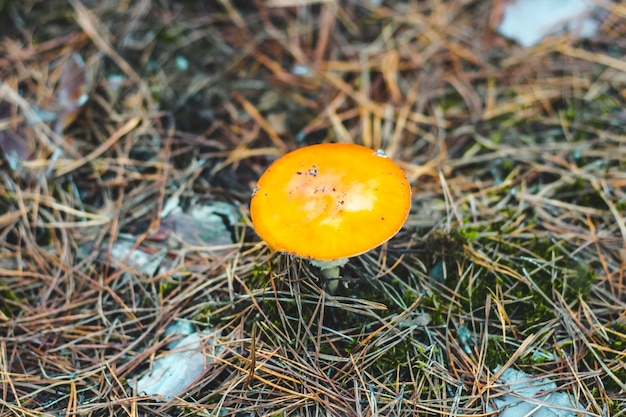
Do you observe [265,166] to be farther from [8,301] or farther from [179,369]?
[8,301]

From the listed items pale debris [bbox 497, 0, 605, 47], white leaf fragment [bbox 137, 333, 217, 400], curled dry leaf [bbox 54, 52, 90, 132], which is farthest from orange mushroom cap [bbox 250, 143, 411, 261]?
pale debris [bbox 497, 0, 605, 47]

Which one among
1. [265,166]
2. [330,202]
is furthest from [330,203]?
[265,166]

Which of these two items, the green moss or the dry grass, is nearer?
the dry grass

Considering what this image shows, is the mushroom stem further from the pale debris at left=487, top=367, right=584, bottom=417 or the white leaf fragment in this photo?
the pale debris at left=487, top=367, right=584, bottom=417

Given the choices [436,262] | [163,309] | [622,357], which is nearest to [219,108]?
[163,309]

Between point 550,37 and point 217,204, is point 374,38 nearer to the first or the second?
point 550,37
